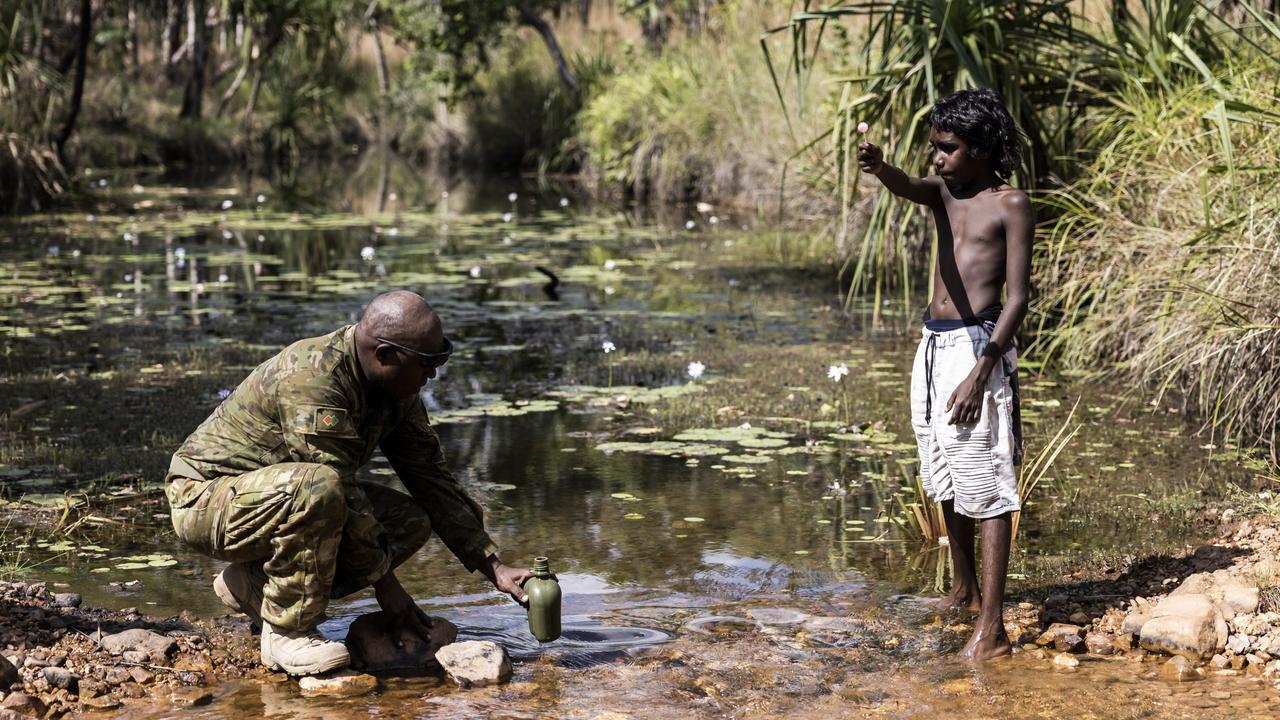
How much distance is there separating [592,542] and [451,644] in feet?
4.35

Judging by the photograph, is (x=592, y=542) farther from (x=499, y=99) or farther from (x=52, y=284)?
(x=499, y=99)

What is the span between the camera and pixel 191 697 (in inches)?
153

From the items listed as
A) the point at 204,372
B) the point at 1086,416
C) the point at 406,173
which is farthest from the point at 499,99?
the point at 1086,416

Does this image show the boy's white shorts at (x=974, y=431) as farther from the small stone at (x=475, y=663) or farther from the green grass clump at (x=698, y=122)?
the green grass clump at (x=698, y=122)

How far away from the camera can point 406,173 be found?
26141 millimetres

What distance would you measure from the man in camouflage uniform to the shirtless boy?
1373mm

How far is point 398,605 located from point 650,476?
88.8 inches

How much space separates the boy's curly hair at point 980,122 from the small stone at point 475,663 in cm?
206

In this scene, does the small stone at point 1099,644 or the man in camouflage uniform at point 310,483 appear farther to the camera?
the small stone at point 1099,644

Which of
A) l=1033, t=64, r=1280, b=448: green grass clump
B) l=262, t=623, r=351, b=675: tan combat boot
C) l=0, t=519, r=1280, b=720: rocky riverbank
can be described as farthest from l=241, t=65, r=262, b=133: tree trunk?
l=262, t=623, r=351, b=675: tan combat boot

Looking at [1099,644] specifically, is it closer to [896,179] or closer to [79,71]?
[896,179]

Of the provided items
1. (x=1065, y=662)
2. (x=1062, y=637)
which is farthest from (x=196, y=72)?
(x=1065, y=662)

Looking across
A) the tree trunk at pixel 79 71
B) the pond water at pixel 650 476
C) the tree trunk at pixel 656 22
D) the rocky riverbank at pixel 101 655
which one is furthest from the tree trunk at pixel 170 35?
the rocky riverbank at pixel 101 655

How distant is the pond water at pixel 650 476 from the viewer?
405 centimetres
